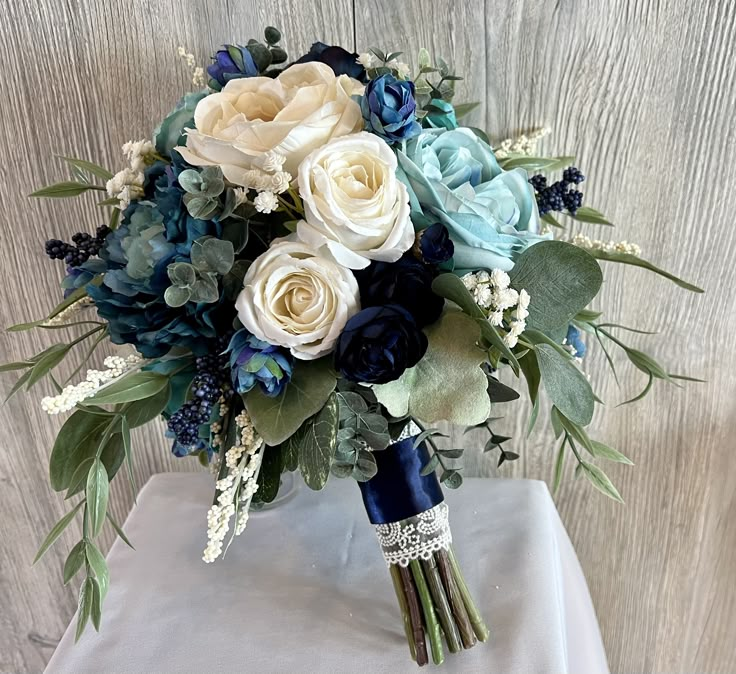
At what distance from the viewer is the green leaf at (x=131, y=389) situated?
1.73ft

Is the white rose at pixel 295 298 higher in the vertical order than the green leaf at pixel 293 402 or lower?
higher

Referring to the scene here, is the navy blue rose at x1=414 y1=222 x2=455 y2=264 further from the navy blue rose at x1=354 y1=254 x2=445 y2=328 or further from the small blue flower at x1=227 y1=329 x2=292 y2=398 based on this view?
the small blue flower at x1=227 y1=329 x2=292 y2=398

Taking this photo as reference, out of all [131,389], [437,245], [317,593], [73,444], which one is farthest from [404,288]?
[317,593]

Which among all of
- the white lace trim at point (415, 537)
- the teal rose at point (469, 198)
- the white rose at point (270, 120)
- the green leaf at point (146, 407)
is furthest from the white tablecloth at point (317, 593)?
the white rose at point (270, 120)

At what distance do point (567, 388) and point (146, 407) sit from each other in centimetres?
39

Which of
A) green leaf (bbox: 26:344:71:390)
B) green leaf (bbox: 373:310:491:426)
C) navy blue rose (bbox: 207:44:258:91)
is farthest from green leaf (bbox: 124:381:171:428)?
navy blue rose (bbox: 207:44:258:91)

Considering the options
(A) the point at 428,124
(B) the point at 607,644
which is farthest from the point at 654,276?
(B) the point at 607,644

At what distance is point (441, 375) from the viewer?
561 millimetres

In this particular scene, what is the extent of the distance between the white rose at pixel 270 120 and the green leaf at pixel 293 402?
0.18 metres

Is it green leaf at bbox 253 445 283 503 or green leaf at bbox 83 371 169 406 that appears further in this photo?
green leaf at bbox 253 445 283 503

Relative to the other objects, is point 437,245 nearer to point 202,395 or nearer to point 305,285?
point 305,285

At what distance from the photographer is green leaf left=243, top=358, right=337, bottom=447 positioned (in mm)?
556

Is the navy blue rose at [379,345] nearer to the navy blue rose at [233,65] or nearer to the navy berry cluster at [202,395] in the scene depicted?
the navy berry cluster at [202,395]

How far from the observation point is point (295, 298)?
20.7 inches
